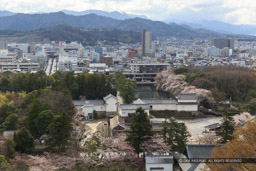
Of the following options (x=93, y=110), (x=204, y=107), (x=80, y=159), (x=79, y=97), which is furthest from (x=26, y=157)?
(x=204, y=107)

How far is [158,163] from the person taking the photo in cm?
753

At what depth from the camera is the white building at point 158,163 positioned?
7512mm

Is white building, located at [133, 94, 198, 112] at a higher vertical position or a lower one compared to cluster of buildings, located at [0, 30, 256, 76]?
lower

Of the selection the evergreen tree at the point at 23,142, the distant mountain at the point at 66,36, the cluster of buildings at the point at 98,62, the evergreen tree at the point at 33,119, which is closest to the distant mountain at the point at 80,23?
the distant mountain at the point at 66,36

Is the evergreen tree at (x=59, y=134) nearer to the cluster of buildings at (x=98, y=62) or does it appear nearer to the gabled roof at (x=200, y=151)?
the gabled roof at (x=200, y=151)

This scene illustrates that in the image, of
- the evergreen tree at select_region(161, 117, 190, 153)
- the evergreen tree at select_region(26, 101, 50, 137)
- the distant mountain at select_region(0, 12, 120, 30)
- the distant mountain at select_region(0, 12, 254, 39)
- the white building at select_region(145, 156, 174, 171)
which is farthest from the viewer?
the distant mountain at select_region(0, 12, 120, 30)

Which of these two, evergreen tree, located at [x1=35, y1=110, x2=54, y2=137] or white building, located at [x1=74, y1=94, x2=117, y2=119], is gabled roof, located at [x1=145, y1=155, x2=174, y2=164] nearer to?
evergreen tree, located at [x1=35, y1=110, x2=54, y2=137]

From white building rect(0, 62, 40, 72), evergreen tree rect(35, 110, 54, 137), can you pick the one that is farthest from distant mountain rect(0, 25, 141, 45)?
evergreen tree rect(35, 110, 54, 137)

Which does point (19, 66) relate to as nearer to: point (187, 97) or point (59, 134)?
point (187, 97)

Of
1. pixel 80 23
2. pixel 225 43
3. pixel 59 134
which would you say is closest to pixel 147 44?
pixel 225 43

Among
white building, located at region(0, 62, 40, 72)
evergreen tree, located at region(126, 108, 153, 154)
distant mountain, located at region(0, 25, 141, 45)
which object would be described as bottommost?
evergreen tree, located at region(126, 108, 153, 154)

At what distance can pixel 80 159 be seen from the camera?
7.46 meters

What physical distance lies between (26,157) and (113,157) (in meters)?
2.29

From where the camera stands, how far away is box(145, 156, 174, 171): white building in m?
7.51
